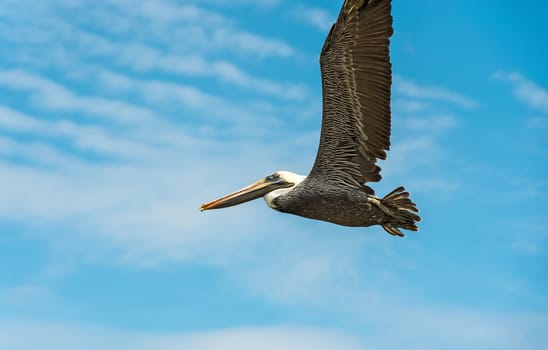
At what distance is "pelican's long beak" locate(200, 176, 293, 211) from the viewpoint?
731 inches

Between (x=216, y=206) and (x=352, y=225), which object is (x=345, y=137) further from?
(x=216, y=206)

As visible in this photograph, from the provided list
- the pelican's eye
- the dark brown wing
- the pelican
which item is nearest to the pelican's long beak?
the pelican's eye

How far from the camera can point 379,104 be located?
17.3 m

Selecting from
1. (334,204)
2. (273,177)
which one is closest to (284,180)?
(273,177)

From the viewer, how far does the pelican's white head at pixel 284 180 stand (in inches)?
714

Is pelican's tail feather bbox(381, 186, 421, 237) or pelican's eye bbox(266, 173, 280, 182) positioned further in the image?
pelican's eye bbox(266, 173, 280, 182)

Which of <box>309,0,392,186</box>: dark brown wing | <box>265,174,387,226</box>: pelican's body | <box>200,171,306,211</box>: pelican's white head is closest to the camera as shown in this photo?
<box>309,0,392,186</box>: dark brown wing

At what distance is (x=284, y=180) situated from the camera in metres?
18.6

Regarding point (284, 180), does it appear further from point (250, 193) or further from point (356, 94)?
point (356, 94)

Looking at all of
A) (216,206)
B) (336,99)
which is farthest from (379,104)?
(216,206)

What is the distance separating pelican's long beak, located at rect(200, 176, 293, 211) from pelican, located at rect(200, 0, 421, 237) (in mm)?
827

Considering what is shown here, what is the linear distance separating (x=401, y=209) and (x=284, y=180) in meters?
1.99

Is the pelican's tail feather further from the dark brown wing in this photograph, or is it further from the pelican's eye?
the pelican's eye

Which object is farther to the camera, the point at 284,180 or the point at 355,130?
the point at 284,180
